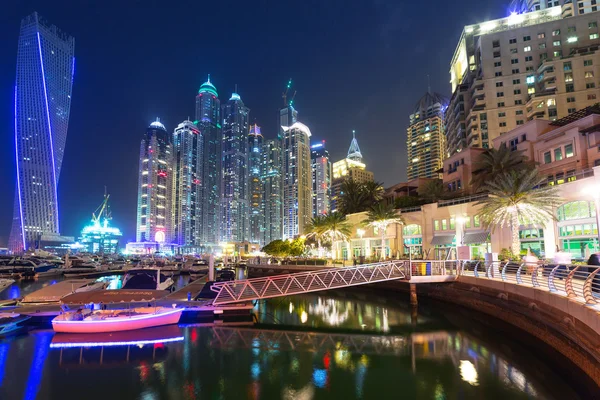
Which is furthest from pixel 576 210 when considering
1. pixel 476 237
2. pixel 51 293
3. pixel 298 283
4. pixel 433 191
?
pixel 51 293

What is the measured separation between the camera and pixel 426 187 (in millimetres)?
58250

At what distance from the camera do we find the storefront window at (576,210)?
30.6 meters

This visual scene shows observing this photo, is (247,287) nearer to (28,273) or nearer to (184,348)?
(184,348)

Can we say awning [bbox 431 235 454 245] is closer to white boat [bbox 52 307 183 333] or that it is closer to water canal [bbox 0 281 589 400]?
water canal [bbox 0 281 589 400]

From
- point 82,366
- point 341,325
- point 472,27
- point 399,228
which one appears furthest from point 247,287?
point 472,27

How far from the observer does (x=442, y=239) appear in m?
46.5

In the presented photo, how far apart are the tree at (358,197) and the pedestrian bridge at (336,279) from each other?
3993 cm

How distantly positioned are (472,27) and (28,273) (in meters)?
123

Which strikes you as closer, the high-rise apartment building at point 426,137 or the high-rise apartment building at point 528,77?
the high-rise apartment building at point 528,77

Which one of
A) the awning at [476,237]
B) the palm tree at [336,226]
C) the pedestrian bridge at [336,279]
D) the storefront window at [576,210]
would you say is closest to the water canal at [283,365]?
the pedestrian bridge at [336,279]

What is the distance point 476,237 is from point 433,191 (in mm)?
16060

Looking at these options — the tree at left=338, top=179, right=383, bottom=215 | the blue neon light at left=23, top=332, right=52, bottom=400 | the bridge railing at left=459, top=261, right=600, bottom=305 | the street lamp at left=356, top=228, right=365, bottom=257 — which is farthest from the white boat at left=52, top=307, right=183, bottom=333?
the tree at left=338, top=179, right=383, bottom=215

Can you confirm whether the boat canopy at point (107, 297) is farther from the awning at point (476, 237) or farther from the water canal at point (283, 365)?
the awning at point (476, 237)

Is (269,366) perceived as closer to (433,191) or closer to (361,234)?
(361,234)
